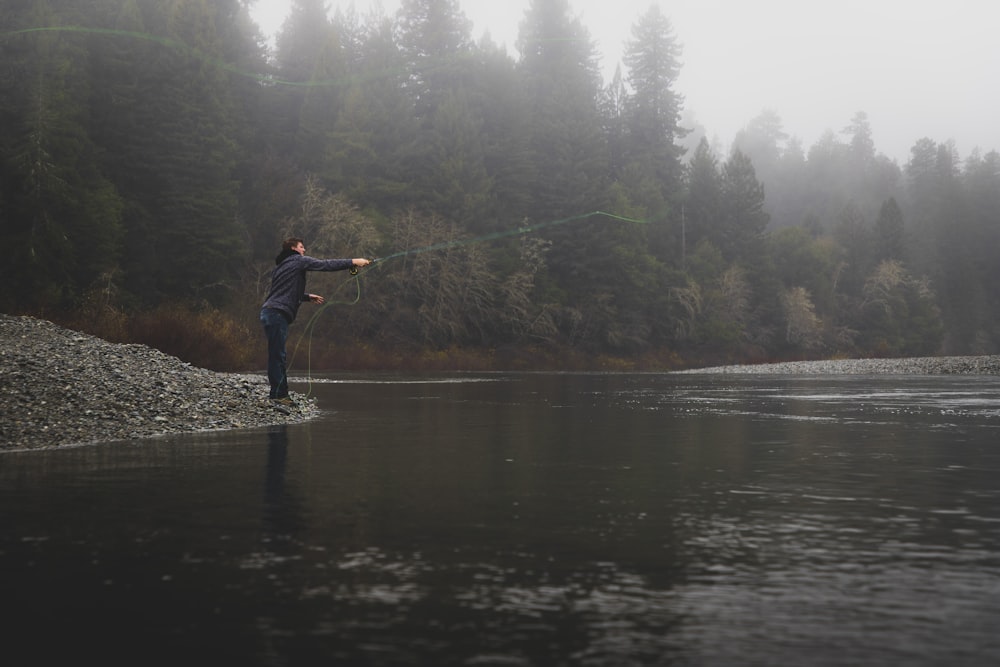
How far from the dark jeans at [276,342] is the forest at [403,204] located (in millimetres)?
12940

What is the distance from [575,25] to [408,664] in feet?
294

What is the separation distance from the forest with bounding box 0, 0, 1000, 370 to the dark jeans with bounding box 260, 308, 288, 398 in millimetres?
12940

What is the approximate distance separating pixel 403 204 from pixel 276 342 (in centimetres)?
5183

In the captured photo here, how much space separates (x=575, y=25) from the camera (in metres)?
→ 89.2

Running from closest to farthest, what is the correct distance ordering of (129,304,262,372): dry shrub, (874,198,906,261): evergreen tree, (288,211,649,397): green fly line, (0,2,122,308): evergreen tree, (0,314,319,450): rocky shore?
(0,314,319,450): rocky shore, (288,211,649,397): green fly line, (129,304,262,372): dry shrub, (0,2,122,308): evergreen tree, (874,198,906,261): evergreen tree

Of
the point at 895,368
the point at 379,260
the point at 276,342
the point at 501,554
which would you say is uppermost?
the point at 379,260

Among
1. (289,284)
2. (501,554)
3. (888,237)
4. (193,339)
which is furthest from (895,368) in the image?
(888,237)

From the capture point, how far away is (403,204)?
6712 cm

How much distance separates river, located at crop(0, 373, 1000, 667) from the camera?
4.03 meters

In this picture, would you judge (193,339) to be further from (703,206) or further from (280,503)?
(703,206)

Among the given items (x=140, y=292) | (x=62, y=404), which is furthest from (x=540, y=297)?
(x=62, y=404)

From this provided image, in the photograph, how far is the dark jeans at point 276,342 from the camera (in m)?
15.9

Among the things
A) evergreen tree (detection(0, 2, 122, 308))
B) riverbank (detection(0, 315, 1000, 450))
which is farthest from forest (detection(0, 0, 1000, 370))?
riverbank (detection(0, 315, 1000, 450))

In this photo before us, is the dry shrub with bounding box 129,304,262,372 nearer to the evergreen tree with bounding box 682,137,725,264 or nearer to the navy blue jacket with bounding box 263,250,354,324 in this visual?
the navy blue jacket with bounding box 263,250,354,324
